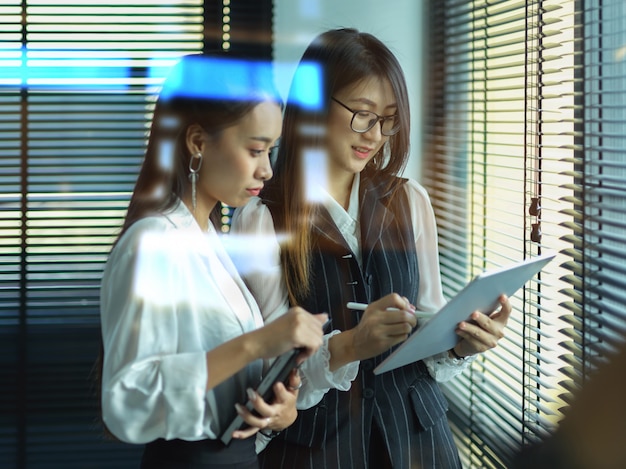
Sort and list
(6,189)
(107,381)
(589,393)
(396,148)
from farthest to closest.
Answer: (6,189)
(396,148)
(107,381)
(589,393)

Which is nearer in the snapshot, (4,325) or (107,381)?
(107,381)

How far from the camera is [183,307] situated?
A: 0.81 m

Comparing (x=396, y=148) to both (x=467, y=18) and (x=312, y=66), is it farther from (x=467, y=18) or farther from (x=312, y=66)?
(x=467, y=18)

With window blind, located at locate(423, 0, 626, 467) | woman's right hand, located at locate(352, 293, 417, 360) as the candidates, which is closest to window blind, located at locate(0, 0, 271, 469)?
window blind, located at locate(423, 0, 626, 467)

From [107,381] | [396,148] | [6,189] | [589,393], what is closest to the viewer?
[589,393]

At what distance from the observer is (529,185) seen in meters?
1.19

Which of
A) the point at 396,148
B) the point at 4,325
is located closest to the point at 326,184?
the point at 396,148

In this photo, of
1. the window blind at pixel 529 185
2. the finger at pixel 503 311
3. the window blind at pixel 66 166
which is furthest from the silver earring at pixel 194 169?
the window blind at pixel 66 166

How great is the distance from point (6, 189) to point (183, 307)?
0.73 metres

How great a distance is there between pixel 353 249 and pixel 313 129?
0.17 meters

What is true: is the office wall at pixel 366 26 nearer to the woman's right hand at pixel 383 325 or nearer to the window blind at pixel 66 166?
the window blind at pixel 66 166

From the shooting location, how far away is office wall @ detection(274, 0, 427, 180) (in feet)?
4.58

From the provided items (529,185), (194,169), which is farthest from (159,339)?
(529,185)

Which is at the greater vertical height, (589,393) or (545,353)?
(589,393)
